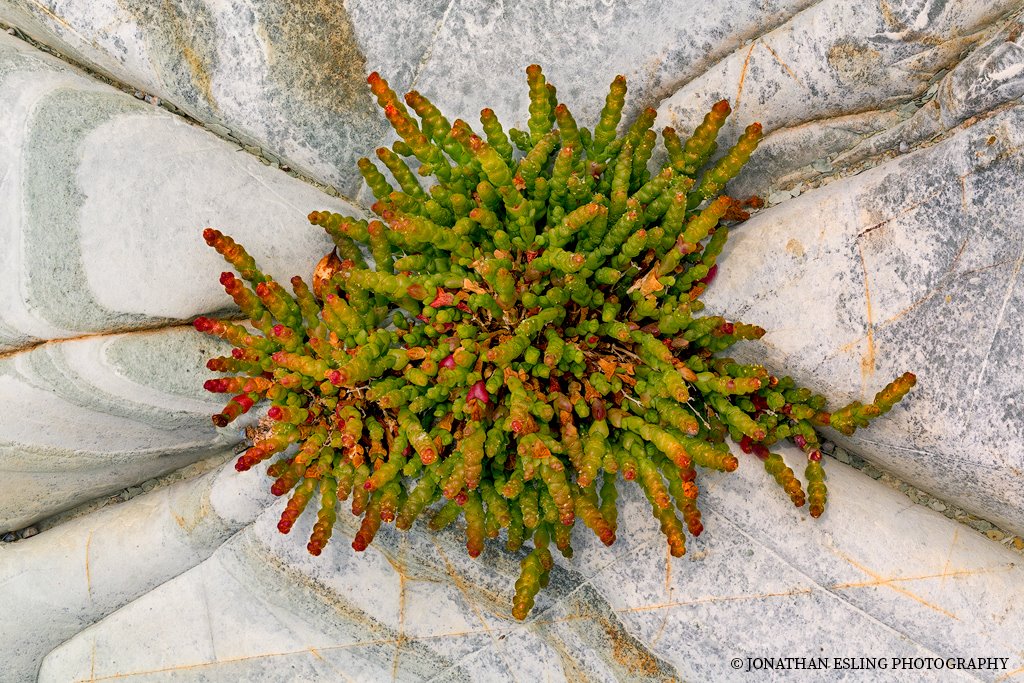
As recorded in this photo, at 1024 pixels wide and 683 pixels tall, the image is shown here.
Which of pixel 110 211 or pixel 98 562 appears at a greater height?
pixel 110 211

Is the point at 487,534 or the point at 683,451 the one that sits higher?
the point at 683,451

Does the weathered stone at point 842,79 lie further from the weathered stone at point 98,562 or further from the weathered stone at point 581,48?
the weathered stone at point 98,562

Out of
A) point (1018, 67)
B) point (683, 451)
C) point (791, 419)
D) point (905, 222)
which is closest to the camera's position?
point (683, 451)

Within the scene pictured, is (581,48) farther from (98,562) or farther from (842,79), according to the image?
(98,562)

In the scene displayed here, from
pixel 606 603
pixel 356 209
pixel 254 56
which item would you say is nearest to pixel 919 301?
pixel 606 603

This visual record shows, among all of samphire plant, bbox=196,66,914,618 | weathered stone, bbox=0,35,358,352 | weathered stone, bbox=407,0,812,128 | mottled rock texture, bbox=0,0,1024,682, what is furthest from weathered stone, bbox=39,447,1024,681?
weathered stone, bbox=407,0,812,128

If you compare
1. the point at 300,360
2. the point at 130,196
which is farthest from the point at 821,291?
the point at 130,196

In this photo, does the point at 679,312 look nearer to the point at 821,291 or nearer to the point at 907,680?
the point at 821,291
